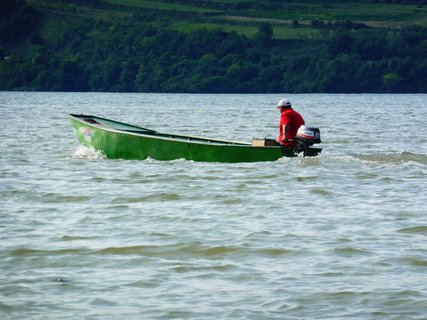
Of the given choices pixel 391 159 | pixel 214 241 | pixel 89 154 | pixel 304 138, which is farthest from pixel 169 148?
pixel 214 241

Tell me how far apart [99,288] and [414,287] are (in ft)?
12.6

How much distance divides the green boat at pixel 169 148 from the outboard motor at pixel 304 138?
10cm

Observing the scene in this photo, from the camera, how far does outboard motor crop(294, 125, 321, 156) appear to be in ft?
84.1

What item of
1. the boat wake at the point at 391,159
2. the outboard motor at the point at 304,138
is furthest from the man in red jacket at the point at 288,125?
the boat wake at the point at 391,159

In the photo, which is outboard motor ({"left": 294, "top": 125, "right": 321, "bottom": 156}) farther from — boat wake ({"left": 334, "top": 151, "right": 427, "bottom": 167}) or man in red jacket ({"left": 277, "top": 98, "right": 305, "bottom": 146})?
Answer: boat wake ({"left": 334, "top": 151, "right": 427, "bottom": 167})

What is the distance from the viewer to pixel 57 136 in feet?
141

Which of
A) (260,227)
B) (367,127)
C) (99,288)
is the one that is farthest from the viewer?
(367,127)

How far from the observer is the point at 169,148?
27156 millimetres

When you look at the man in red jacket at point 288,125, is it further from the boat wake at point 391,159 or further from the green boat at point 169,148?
the boat wake at point 391,159

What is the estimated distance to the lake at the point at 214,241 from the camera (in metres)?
12.4

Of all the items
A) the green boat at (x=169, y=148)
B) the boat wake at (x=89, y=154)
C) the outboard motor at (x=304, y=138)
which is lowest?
the boat wake at (x=89, y=154)

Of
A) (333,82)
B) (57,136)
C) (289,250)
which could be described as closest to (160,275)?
(289,250)

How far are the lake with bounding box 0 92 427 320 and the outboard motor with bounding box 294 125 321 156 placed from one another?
523mm

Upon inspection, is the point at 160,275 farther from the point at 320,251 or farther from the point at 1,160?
the point at 1,160
